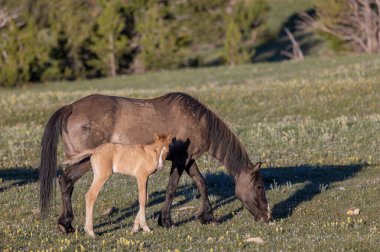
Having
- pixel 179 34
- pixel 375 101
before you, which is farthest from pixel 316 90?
pixel 179 34

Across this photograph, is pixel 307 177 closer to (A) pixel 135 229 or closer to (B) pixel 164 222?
(B) pixel 164 222

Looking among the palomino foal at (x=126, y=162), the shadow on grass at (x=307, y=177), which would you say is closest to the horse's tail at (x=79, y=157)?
the palomino foal at (x=126, y=162)

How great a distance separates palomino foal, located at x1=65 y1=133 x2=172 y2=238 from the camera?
10961 millimetres

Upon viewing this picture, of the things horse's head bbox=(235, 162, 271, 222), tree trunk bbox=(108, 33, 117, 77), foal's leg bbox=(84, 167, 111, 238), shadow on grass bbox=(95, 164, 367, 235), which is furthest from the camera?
tree trunk bbox=(108, 33, 117, 77)

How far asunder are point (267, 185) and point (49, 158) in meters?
5.03

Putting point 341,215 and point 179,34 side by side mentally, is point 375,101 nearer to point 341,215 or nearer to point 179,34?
point 341,215

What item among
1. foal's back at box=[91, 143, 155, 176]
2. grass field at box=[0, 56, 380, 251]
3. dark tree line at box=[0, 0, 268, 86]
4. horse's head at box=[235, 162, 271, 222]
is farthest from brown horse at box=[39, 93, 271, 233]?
dark tree line at box=[0, 0, 268, 86]

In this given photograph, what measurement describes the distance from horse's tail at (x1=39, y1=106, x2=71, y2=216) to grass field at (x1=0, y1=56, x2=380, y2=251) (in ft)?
1.51

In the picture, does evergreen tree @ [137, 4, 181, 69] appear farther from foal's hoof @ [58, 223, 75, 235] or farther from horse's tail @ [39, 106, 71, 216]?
foal's hoof @ [58, 223, 75, 235]

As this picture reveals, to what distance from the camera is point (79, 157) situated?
37.5 ft

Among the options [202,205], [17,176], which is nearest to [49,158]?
[202,205]

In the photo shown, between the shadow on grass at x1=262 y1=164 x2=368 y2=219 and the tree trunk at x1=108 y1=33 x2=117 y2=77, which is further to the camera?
the tree trunk at x1=108 y1=33 x2=117 y2=77

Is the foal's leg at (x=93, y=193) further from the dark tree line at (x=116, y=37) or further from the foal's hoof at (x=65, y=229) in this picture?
the dark tree line at (x=116, y=37)

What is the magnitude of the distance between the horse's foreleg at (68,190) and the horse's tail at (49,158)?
0.20 meters
